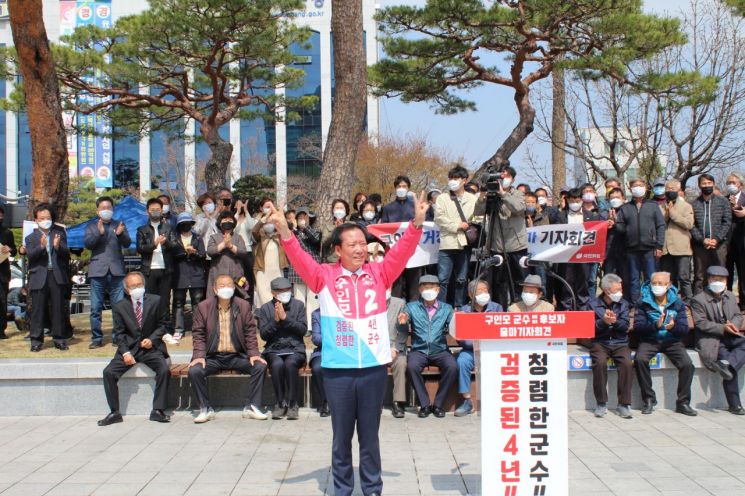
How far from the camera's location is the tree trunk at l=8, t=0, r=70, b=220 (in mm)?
10688

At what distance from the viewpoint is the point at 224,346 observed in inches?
325

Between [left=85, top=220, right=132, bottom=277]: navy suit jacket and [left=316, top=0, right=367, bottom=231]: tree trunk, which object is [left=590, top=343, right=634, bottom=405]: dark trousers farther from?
[left=85, top=220, right=132, bottom=277]: navy suit jacket

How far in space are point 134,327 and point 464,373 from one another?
3740 mm

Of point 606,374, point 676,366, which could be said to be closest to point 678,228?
point 676,366

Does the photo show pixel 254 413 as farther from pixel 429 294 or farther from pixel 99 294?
pixel 99 294

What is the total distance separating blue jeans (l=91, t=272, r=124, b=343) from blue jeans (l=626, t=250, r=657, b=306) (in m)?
6.78

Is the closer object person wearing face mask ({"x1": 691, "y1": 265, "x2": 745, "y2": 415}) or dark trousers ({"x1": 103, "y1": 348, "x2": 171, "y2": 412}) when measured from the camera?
dark trousers ({"x1": 103, "y1": 348, "x2": 171, "y2": 412})

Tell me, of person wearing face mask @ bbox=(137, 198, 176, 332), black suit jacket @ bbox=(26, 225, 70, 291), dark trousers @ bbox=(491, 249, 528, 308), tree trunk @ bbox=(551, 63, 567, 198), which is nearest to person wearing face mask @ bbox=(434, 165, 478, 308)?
dark trousers @ bbox=(491, 249, 528, 308)

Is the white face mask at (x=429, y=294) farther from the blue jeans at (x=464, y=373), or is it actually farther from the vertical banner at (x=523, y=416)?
the vertical banner at (x=523, y=416)

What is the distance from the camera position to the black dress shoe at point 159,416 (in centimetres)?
802

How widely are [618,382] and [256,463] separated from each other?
4199 mm

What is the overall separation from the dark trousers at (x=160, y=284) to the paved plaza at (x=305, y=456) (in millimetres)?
2270

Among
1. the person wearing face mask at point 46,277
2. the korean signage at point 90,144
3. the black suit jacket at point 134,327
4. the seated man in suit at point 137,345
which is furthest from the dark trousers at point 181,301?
the korean signage at point 90,144

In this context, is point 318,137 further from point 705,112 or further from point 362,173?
point 705,112
